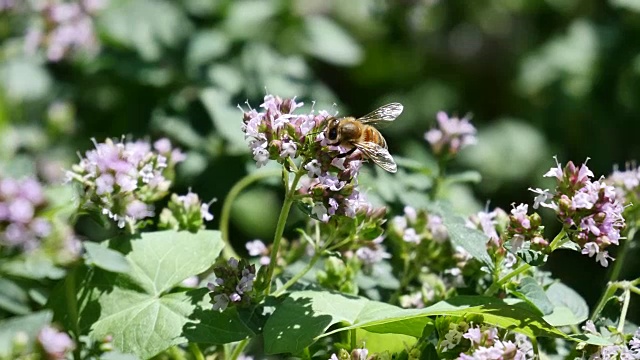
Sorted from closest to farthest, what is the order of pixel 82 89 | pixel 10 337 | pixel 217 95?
pixel 10 337
pixel 217 95
pixel 82 89

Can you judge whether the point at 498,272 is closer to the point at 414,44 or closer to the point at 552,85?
the point at 552,85

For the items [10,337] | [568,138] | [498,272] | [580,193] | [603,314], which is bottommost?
[568,138]

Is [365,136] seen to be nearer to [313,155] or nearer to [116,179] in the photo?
[313,155]

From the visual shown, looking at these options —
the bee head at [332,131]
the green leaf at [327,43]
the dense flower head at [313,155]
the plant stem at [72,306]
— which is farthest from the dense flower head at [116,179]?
the green leaf at [327,43]

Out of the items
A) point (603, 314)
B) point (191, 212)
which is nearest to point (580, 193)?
point (603, 314)

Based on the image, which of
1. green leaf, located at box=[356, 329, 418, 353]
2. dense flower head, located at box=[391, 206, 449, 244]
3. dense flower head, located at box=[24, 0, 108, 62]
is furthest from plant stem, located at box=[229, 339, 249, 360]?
dense flower head, located at box=[24, 0, 108, 62]

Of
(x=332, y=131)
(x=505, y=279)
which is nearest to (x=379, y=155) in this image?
(x=332, y=131)

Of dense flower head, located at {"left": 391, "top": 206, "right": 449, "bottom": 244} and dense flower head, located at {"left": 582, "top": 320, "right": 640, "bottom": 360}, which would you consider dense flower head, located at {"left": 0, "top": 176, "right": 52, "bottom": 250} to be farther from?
dense flower head, located at {"left": 582, "top": 320, "right": 640, "bottom": 360}
